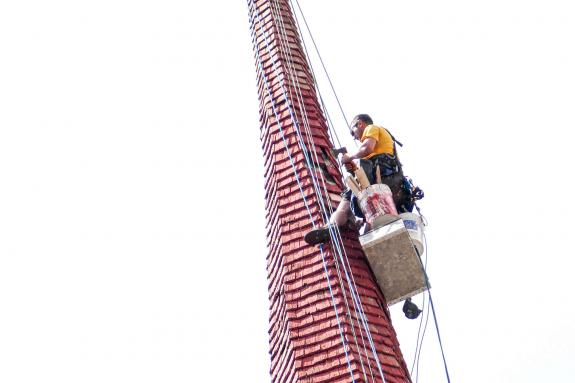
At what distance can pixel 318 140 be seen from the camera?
1251 cm

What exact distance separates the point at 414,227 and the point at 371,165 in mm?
803

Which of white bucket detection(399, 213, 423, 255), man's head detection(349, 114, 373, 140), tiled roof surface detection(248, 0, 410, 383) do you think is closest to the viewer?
tiled roof surface detection(248, 0, 410, 383)

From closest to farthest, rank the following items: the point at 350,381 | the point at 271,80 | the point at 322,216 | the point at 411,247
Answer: the point at 350,381 < the point at 411,247 < the point at 322,216 < the point at 271,80

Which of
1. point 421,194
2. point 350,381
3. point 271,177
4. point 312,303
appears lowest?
point 350,381

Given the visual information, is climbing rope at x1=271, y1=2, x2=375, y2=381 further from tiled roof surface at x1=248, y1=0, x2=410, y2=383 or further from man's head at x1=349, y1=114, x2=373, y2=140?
man's head at x1=349, y1=114, x2=373, y2=140

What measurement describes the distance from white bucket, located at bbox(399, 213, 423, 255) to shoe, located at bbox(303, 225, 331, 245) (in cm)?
77

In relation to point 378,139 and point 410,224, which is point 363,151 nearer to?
point 378,139

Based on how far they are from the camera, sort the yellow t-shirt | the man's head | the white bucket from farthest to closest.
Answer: the man's head
the yellow t-shirt
the white bucket

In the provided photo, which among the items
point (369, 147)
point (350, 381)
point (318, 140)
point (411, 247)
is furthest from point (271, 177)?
point (350, 381)

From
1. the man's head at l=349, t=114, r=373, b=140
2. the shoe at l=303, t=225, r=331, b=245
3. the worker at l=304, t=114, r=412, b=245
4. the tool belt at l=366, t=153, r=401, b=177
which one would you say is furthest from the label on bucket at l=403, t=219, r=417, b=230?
the man's head at l=349, t=114, r=373, b=140

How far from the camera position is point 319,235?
35.8ft

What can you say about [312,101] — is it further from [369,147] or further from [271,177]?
[369,147]

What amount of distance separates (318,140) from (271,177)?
67 cm

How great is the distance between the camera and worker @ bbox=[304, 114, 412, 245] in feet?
36.4
